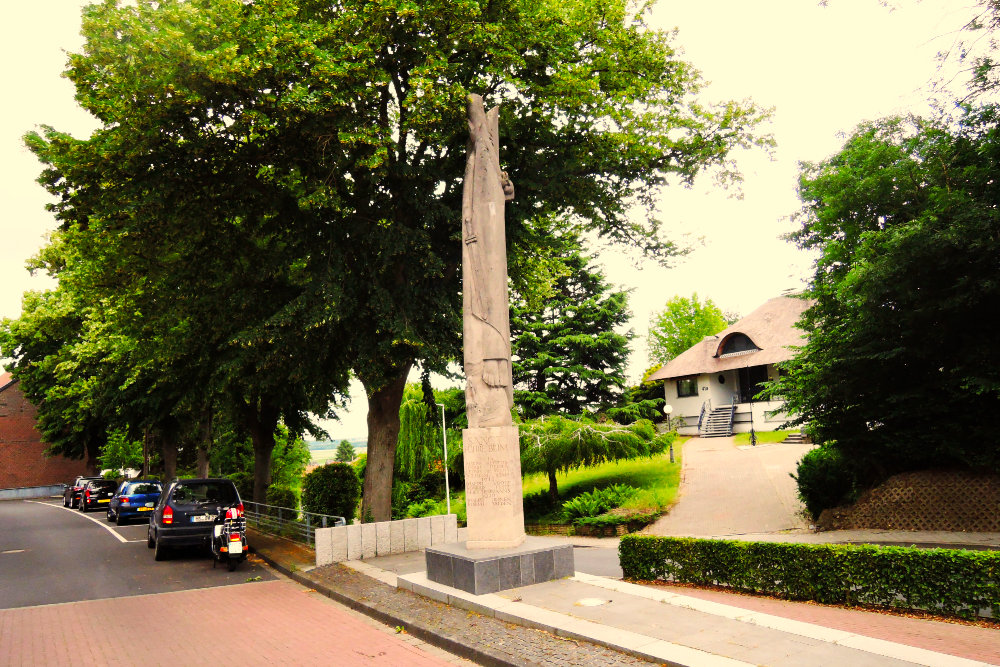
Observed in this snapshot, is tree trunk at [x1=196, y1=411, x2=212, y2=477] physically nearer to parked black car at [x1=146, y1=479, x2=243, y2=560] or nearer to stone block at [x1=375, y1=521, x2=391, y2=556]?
parked black car at [x1=146, y1=479, x2=243, y2=560]

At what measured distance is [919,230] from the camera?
12883 millimetres

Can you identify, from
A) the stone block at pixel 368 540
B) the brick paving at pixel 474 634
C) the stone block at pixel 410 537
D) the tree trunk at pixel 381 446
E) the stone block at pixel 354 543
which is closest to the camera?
the brick paving at pixel 474 634

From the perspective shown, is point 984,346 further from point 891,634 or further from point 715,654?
point 715,654

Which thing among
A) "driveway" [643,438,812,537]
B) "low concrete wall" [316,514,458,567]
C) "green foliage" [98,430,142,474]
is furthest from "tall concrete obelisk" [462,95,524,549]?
"green foliage" [98,430,142,474]

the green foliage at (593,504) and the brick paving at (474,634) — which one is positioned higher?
the brick paving at (474,634)

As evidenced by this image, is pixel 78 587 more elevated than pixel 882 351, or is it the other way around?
pixel 882 351

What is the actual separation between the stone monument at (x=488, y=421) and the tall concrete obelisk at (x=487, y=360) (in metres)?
0.02

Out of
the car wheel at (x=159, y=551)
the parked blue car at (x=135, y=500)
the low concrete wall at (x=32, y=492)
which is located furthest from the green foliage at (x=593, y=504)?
the low concrete wall at (x=32, y=492)

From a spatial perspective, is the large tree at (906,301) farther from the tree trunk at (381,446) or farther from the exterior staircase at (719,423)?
the exterior staircase at (719,423)

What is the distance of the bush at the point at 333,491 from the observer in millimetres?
23109

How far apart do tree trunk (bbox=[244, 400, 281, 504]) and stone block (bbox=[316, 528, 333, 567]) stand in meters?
9.84

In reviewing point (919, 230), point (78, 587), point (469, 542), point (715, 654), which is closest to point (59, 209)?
point (78, 587)

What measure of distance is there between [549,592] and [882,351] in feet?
35.2

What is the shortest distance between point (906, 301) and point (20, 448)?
65.2 metres
